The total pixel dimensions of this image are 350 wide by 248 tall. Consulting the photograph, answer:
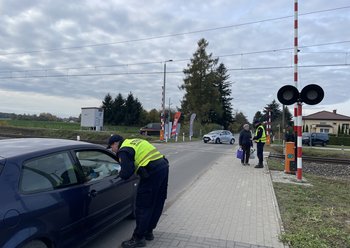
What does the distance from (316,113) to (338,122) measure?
7.35m

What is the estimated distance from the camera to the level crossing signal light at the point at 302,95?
9.36 meters

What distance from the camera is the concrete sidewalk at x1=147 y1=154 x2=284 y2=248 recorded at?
4.78 meters

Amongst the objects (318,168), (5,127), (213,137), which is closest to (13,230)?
(318,168)

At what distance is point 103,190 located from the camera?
4.35 meters

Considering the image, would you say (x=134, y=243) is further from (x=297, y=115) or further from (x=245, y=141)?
(x=245, y=141)

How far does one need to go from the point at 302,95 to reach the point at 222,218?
530 centimetres

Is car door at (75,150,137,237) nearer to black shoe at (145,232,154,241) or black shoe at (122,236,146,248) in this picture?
black shoe at (122,236,146,248)

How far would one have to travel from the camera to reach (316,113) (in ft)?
299

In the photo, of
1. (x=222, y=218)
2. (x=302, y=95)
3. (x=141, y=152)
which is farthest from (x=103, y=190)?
(x=302, y=95)

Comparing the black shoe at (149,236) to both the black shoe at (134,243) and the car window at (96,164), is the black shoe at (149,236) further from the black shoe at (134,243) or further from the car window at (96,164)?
the car window at (96,164)

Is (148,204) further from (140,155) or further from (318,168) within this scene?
(318,168)

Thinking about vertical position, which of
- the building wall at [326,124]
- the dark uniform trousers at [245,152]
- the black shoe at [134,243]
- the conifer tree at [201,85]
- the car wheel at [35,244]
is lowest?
the black shoe at [134,243]

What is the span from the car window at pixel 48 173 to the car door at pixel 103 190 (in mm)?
263

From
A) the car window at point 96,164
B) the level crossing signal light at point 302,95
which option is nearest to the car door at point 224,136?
the level crossing signal light at point 302,95
